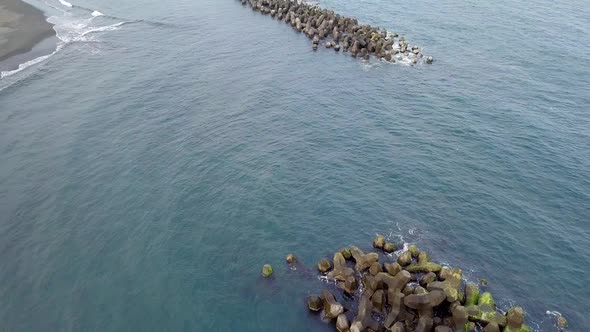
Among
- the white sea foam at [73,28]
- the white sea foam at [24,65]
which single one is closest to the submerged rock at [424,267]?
the white sea foam at [24,65]

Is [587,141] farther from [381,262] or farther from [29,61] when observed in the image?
[29,61]

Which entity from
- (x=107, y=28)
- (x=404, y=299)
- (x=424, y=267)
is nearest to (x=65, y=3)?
(x=107, y=28)

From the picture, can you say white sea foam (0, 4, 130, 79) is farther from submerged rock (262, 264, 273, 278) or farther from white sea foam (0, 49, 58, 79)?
submerged rock (262, 264, 273, 278)

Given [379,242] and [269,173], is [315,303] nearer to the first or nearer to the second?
[379,242]

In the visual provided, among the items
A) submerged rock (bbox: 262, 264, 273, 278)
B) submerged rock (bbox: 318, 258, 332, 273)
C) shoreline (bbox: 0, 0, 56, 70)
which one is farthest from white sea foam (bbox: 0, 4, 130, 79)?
submerged rock (bbox: 318, 258, 332, 273)

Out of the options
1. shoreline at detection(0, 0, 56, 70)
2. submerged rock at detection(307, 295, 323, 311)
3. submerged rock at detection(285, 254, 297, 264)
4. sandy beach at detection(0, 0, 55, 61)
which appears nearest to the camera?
submerged rock at detection(307, 295, 323, 311)

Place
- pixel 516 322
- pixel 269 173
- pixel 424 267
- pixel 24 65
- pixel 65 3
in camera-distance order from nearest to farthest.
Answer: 1. pixel 516 322
2. pixel 424 267
3. pixel 269 173
4. pixel 24 65
5. pixel 65 3
